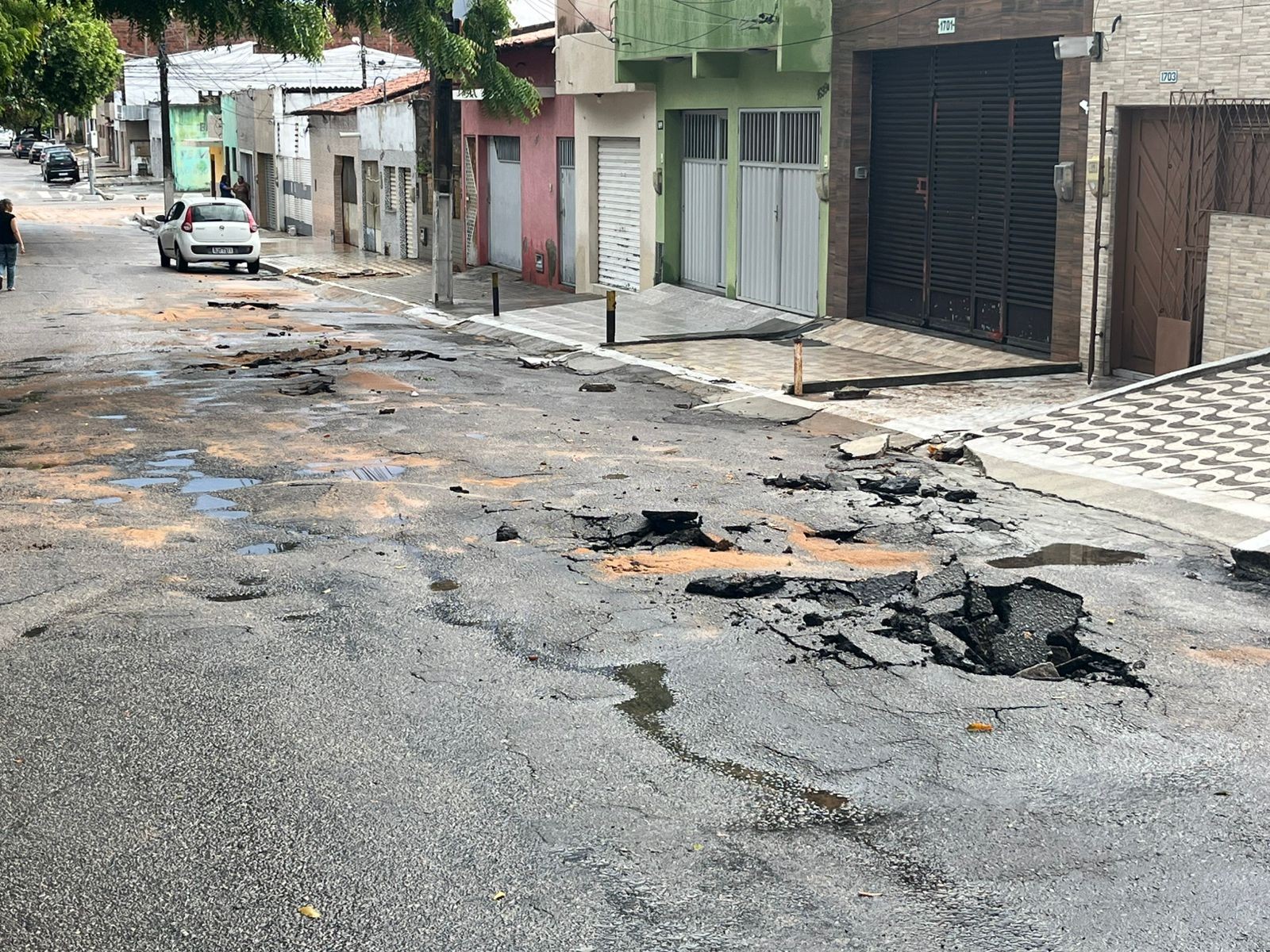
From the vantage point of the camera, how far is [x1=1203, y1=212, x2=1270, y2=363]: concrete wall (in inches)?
577

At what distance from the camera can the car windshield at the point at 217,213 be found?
3388cm

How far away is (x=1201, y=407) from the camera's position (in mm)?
13352

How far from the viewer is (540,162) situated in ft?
105

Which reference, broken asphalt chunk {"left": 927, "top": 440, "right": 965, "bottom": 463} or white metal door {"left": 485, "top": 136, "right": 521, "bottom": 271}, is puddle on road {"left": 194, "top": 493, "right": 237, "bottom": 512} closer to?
broken asphalt chunk {"left": 927, "top": 440, "right": 965, "bottom": 463}

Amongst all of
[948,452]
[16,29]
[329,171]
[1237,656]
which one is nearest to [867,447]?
[948,452]

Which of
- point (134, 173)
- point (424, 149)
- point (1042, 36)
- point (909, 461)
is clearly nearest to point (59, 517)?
point (909, 461)

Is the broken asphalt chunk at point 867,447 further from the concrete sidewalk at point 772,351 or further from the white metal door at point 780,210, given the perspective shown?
the white metal door at point 780,210

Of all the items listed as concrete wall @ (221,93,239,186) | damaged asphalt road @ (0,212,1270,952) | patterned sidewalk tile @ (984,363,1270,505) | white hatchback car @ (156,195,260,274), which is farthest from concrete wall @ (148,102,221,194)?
patterned sidewalk tile @ (984,363,1270,505)

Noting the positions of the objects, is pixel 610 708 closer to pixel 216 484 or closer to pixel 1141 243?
pixel 216 484

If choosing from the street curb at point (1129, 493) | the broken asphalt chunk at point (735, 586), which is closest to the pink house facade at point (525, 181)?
the street curb at point (1129, 493)

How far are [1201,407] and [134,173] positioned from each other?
3102 inches

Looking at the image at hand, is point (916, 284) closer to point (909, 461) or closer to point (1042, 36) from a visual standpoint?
point (1042, 36)

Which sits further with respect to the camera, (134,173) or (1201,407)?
(134,173)

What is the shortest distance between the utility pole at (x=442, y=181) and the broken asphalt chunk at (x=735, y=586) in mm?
18729
